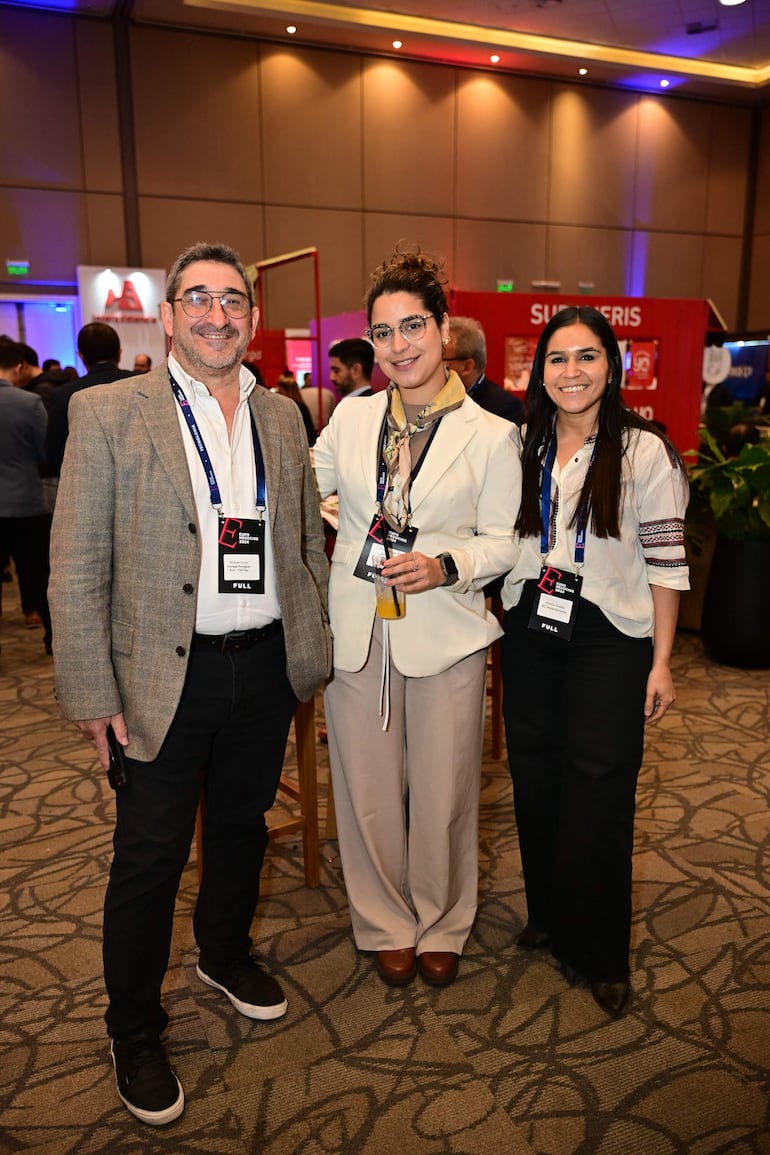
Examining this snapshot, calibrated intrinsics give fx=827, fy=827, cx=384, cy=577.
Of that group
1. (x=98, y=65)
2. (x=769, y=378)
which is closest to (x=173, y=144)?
(x=98, y=65)

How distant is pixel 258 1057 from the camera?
74.3 inches

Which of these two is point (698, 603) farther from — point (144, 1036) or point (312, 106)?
point (312, 106)

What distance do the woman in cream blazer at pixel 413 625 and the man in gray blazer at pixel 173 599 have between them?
7.8 inches

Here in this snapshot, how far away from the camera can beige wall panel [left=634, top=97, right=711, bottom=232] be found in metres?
11.8

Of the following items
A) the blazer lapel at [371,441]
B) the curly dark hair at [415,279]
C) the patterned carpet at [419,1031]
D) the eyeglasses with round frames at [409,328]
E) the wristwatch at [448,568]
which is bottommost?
the patterned carpet at [419,1031]

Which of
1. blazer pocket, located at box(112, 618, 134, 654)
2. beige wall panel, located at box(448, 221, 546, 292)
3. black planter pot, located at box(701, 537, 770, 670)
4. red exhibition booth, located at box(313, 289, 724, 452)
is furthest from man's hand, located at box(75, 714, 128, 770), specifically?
beige wall panel, located at box(448, 221, 546, 292)

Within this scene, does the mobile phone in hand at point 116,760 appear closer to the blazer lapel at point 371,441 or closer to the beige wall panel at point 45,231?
the blazer lapel at point 371,441

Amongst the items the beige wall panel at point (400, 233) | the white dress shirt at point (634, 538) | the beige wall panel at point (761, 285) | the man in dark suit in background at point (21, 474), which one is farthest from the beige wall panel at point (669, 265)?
the white dress shirt at point (634, 538)

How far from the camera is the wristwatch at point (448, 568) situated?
72.7 inches

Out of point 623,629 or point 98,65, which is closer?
point 623,629

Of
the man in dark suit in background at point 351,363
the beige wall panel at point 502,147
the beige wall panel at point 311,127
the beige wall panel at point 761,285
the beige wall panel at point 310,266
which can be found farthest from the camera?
the beige wall panel at point 761,285

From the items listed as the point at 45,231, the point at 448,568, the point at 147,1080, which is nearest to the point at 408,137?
the point at 45,231

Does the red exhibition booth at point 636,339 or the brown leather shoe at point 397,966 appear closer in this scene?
the brown leather shoe at point 397,966

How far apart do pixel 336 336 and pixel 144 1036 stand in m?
7.58
